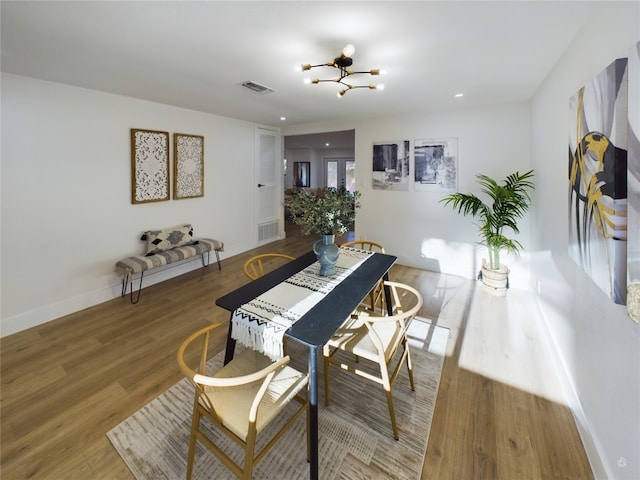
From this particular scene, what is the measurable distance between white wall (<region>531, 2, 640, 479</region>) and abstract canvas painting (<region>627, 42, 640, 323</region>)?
→ 0.75 feet

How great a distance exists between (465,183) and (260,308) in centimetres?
366

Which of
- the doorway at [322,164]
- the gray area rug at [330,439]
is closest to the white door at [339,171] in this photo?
the doorway at [322,164]

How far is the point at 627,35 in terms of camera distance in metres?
1.30

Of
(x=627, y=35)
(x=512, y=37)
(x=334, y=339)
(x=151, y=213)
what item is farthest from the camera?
(x=151, y=213)

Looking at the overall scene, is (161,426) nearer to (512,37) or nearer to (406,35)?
(406,35)

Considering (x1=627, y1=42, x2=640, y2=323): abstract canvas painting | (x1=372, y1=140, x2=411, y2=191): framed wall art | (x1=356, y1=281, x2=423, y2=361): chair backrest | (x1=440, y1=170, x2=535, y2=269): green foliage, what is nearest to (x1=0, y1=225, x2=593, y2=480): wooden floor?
(x1=356, y1=281, x2=423, y2=361): chair backrest

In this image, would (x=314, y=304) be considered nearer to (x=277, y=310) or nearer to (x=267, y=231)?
(x=277, y=310)

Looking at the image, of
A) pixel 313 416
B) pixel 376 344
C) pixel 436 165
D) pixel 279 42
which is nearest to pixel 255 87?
pixel 279 42

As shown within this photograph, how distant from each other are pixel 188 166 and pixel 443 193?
12.8ft

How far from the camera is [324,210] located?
2.01 meters

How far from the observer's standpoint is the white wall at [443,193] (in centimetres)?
377

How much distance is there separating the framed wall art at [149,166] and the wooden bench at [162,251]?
0.50m

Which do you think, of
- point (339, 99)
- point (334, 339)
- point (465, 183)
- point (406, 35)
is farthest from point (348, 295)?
point (465, 183)

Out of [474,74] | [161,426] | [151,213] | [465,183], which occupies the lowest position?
[161,426]
